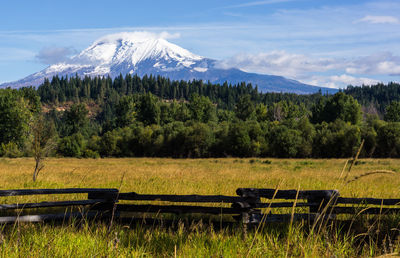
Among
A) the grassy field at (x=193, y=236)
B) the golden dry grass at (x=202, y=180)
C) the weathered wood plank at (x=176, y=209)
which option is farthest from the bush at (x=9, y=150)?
the weathered wood plank at (x=176, y=209)

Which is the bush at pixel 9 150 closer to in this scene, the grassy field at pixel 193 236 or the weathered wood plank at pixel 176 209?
the grassy field at pixel 193 236

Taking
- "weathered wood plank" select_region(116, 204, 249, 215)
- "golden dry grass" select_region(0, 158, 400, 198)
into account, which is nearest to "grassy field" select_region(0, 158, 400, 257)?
"golden dry grass" select_region(0, 158, 400, 198)

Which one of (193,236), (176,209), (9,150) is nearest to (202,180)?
(176,209)

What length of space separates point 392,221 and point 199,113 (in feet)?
393

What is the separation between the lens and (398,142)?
64375 millimetres

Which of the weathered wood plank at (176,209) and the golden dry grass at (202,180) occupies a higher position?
the weathered wood plank at (176,209)

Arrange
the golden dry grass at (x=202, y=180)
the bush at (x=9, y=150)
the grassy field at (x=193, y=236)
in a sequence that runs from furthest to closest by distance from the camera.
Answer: the bush at (x=9, y=150) → the golden dry grass at (x=202, y=180) → the grassy field at (x=193, y=236)

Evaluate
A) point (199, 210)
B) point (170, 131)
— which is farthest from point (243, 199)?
point (170, 131)

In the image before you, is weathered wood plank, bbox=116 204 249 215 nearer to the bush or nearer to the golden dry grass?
the golden dry grass

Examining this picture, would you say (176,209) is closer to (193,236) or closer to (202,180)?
(193,236)

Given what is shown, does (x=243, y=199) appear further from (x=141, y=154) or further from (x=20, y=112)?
(x=141, y=154)

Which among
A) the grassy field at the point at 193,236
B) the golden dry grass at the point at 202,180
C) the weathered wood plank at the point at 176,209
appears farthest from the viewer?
the golden dry grass at the point at 202,180

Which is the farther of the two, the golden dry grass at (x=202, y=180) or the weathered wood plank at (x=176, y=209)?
the golden dry grass at (x=202, y=180)

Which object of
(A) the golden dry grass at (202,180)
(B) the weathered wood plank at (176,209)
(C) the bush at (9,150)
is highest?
(B) the weathered wood plank at (176,209)
